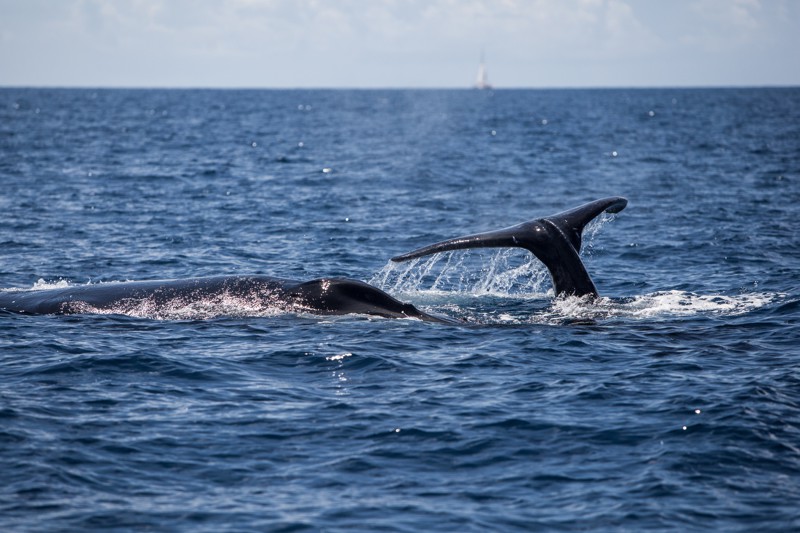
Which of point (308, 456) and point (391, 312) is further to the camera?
point (391, 312)

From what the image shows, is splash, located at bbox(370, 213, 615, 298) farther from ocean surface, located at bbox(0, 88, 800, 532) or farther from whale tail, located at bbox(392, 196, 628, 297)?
whale tail, located at bbox(392, 196, 628, 297)

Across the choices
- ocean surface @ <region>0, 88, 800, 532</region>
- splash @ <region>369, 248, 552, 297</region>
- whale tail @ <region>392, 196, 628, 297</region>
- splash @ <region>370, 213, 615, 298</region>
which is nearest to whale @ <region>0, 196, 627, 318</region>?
whale tail @ <region>392, 196, 628, 297</region>

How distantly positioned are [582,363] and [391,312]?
3.06 meters

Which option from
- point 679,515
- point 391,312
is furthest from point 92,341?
point 679,515

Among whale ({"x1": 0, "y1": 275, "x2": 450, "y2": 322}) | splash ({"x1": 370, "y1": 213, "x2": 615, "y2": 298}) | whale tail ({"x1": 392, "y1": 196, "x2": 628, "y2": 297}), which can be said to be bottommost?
splash ({"x1": 370, "y1": 213, "x2": 615, "y2": 298})

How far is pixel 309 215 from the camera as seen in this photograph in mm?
28719

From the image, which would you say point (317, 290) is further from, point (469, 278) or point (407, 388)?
point (469, 278)

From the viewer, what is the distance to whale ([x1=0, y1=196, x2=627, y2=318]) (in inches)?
579

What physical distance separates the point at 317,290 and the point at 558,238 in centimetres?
350

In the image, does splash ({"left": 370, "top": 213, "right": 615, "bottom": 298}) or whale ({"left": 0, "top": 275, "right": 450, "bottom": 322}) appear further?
splash ({"left": 370, "top": 213, "right": 615, "bottom": 298})

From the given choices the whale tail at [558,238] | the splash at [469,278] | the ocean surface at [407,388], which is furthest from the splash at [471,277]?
the whale tail at [558,238]

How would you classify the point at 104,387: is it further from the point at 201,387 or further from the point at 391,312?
the point at 391,312

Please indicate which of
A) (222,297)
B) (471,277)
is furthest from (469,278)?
(222,297)

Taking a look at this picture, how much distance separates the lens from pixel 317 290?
14820mm
